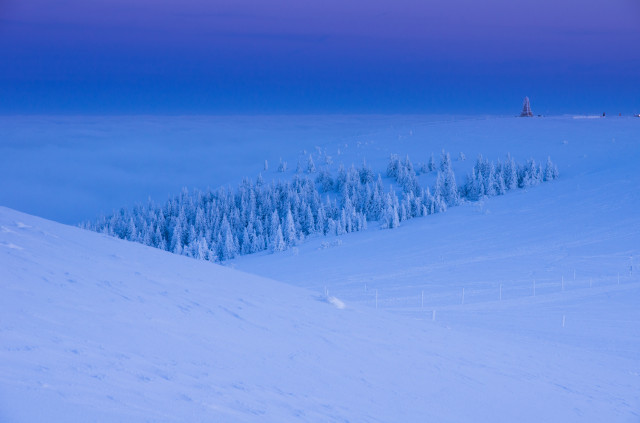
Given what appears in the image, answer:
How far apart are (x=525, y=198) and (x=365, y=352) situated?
47.2 metres

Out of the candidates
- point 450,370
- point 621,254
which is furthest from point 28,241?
point 621,254

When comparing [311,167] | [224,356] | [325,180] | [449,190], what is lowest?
[325,180]

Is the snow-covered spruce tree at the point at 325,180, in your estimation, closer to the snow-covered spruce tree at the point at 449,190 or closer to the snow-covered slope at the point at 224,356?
the snow-covered spruce tree at the point at 449,190

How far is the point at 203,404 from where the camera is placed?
6.02 meters

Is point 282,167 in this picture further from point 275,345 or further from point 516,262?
point 275,345

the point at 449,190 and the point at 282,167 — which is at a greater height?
the point at 282,167

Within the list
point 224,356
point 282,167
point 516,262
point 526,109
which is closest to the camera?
point 224,356

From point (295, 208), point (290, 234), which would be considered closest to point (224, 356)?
point (290, 234)

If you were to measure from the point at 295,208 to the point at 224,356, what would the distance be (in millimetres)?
53516

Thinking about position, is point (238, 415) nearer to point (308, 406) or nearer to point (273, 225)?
point (308, 406)

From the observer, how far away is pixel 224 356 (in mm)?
7805

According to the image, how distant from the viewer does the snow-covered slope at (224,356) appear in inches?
230

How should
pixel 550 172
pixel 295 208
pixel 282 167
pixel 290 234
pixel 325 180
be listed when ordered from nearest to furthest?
pixel 290 234 → pixel 295 208 → pixel 550 172 → pixel 325 180 → pixel 282 167

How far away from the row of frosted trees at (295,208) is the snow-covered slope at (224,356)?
34840 millimetres
